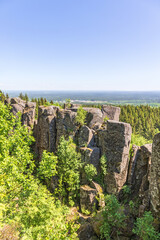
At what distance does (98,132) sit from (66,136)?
6694 millimetres

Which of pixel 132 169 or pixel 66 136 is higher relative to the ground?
pixel 66 136

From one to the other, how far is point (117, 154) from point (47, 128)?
1564cm

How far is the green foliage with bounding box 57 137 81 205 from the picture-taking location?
24856 mm

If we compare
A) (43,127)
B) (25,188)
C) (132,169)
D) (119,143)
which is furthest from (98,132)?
(25,188)

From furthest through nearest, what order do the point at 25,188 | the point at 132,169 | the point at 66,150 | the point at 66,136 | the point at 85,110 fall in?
the point at 85,110
the point at 66,136
the point at 66,150
the point at 132,169
the point at 25,188

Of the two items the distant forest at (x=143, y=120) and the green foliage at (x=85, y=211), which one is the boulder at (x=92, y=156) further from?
the distant forest at (x=143, y=120)

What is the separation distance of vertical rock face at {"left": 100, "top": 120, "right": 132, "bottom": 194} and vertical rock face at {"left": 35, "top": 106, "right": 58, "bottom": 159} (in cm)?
1219

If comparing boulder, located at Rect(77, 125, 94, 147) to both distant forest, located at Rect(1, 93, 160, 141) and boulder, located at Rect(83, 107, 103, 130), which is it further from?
distant forest, located at Rect(1, 93, 160, 141)

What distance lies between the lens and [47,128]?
98.3 feet

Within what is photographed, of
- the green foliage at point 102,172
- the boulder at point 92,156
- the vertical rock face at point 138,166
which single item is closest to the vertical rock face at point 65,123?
the boulder at point 92,156

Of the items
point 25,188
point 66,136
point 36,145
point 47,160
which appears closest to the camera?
point 25,188

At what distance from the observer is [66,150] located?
2589 cm

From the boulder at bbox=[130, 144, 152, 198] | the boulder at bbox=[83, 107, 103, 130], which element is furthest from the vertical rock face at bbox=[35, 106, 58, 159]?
the boulder at bbox=[130, 144, 152, 198]

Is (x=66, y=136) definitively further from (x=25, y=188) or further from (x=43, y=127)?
(x=25, y=188)
